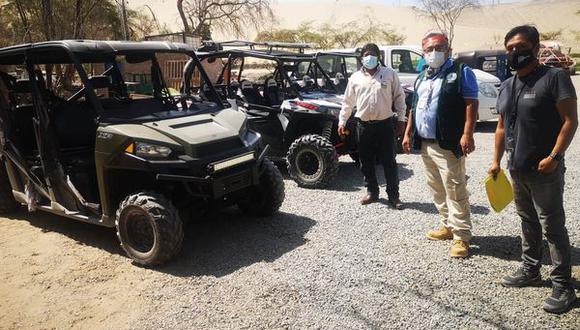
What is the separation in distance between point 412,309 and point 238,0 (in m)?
29.0

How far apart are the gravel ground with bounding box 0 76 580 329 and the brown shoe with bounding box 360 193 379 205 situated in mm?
145

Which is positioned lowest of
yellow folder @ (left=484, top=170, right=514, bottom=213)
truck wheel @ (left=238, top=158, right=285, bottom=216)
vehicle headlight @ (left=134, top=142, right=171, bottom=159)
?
truck wheel @ (left=238, top=158, right=285, bottom=216)

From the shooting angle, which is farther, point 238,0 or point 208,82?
point 238,0

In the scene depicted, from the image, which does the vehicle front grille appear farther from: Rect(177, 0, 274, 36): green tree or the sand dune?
the sand dune

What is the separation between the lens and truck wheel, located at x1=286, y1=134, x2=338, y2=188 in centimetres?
630

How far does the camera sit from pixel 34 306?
3660 millimetres

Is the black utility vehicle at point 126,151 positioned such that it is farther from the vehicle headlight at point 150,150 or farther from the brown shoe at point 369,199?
the brown shoe at point 369,199

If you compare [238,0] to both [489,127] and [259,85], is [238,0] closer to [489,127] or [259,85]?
[489,127]

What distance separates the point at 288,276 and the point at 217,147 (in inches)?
51.1

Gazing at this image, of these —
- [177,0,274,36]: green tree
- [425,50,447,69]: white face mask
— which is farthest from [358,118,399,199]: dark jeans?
[177,0,274,36]: green tree

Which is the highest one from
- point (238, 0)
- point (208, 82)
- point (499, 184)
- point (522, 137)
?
point (238, 0)

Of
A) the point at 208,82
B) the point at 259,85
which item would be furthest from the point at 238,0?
the point at 208,82

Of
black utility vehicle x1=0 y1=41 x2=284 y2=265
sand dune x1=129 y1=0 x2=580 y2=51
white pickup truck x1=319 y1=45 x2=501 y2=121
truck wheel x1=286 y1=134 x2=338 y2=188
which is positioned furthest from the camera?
sand dune x1=129 y1=0 x2=580 y2=51

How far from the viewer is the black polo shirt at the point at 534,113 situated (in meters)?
3.06
